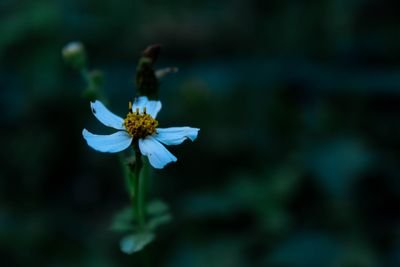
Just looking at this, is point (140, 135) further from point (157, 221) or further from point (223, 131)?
point (223, 131)

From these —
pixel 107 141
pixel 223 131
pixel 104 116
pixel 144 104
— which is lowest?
pixel 107 141

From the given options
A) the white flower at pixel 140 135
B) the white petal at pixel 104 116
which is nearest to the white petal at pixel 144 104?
the white flower at pixel 140 135

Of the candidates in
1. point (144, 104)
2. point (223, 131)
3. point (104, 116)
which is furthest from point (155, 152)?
point (223, 131)

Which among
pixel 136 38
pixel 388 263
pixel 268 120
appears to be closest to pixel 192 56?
pixel 136 38

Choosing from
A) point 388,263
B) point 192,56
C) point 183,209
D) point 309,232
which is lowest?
point 388,263

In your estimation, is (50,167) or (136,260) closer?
(136,260)

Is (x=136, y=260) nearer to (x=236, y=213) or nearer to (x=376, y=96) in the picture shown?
(x=236, y=213)

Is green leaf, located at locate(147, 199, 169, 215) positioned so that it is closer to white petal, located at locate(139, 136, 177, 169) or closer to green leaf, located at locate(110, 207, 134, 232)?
green leaf, located at locate(110, 207, 134, 232)
